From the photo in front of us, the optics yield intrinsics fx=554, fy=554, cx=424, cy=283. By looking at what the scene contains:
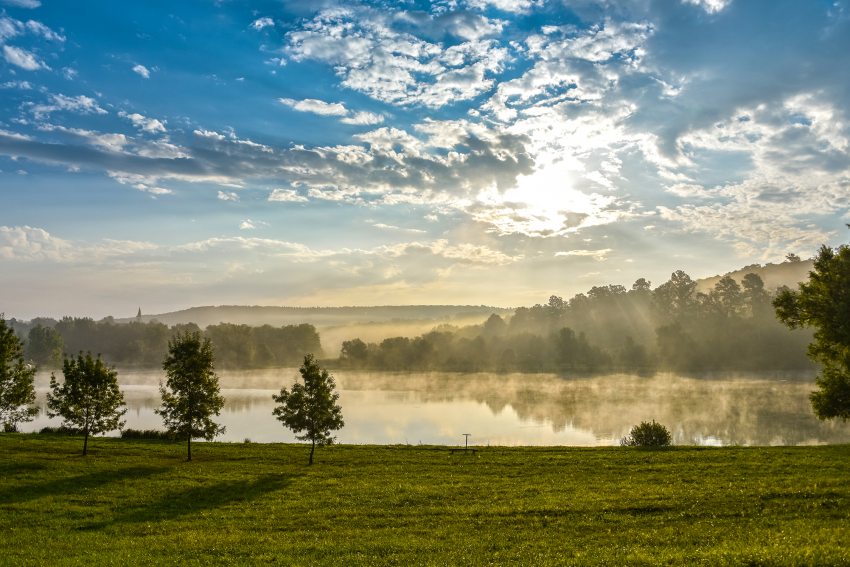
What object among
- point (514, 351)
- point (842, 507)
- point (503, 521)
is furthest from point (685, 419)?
point (514, 351)

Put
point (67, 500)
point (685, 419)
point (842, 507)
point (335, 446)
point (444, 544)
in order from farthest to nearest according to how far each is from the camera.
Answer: point (685, 419)
point (335, 446)
point (67, 500)
point (842, 507)
point (444, 544)

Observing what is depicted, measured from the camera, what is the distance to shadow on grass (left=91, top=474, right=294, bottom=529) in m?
31.8

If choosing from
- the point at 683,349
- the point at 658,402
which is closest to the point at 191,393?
the point at 658,402

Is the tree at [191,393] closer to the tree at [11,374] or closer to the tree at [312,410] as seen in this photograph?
the tree at [312,410]

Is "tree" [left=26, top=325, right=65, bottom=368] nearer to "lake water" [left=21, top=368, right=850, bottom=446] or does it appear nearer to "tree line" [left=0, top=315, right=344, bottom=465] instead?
"lake water" [left=21, top=368, right=850, bottom=446]

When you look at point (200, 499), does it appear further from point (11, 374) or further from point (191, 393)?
point (11, 374)

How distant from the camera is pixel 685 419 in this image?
85500 millimetres

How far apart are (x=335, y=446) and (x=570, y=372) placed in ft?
400

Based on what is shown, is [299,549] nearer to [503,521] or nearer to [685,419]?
[503,521]

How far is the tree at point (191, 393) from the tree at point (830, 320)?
48605 millimetres

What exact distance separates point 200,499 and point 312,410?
52.3 ft

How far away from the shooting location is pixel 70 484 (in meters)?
38.3

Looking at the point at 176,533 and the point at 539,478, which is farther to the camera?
the point at 539,478

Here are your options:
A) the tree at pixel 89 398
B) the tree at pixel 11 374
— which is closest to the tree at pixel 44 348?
the tree at pixel 11 374
